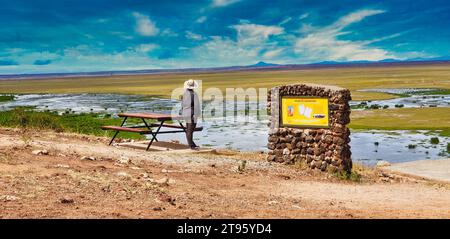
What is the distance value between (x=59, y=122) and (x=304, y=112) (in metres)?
20.9

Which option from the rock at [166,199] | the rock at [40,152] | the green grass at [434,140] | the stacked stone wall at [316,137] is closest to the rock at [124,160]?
the rock at [40,152]

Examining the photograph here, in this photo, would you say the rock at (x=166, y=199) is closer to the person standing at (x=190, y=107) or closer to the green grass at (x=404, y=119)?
the person standing at (x=190, y=107)

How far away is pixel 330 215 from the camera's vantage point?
9.09m

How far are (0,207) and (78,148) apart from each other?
719 cm

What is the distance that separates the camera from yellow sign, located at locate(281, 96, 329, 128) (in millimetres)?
15323

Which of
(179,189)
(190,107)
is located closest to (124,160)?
(179,189)

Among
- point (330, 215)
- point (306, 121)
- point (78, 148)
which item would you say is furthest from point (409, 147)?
point (330, 215)

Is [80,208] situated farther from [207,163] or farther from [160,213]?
[207,163]

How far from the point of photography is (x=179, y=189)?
10.6 m

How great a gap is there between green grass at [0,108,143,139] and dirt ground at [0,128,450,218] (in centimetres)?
784

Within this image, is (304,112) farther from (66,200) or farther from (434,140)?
(434,140)

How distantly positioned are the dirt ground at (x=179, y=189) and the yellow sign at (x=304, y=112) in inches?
50.0

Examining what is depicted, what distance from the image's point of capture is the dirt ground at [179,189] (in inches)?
336

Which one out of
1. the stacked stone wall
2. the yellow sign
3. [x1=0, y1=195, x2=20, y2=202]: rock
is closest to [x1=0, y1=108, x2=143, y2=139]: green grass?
the stacked stone wall
